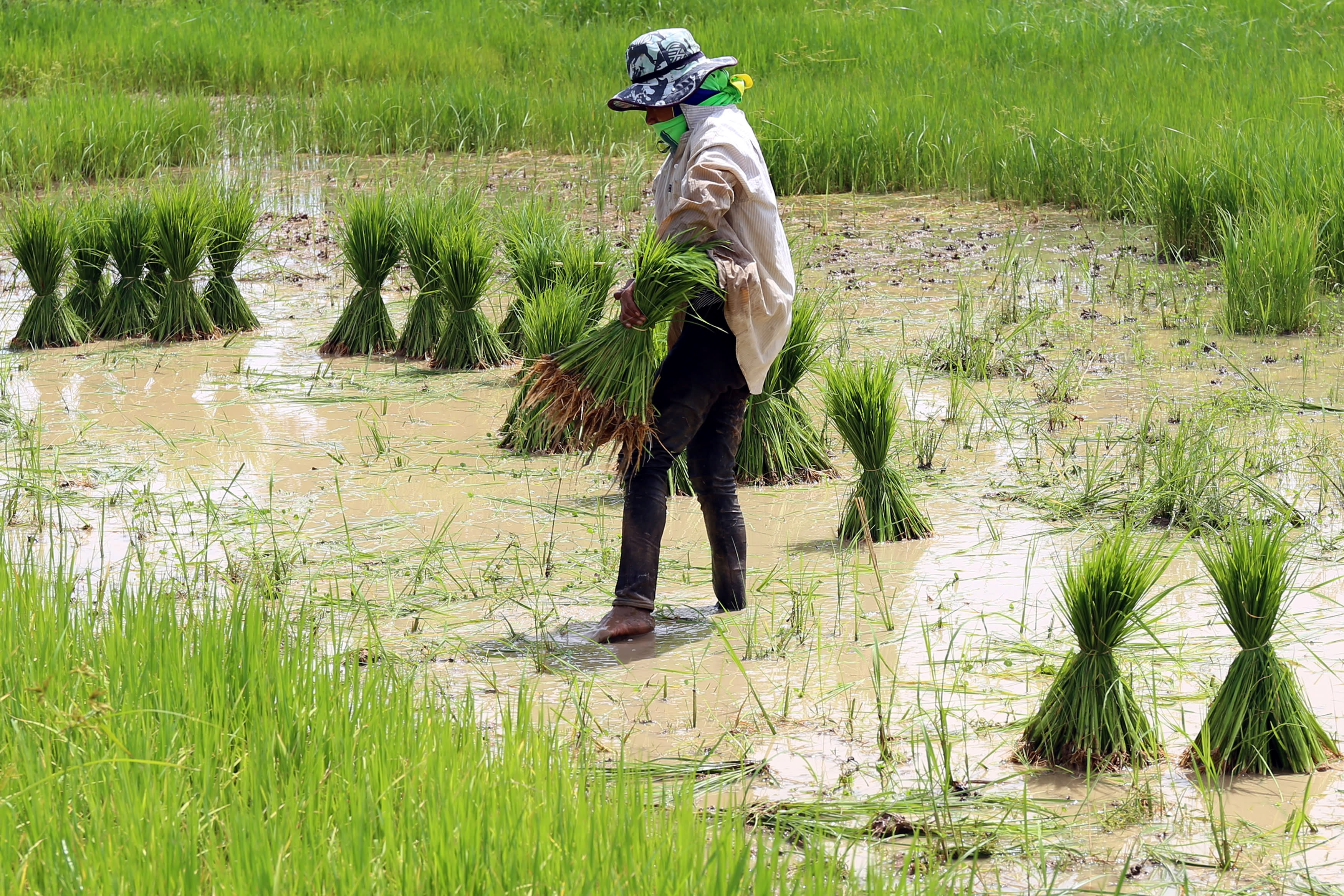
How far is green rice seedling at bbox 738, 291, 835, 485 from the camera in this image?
5.25 metres

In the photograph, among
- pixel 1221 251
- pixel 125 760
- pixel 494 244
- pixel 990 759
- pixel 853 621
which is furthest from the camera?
pixel 1221 251

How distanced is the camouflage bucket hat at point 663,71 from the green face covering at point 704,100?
1.8 inches

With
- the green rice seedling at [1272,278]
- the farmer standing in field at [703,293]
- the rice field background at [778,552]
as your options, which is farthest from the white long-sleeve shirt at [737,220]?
the green rice seedling at [1272,278]

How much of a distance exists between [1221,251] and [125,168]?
7.52m

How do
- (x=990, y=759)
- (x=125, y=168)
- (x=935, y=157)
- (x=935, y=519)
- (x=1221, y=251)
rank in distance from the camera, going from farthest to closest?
(x=125, y=168), (x=935, y=157), (x=1221, y=251), (x=935, y=519), (x=990, y=759)

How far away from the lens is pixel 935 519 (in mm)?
4840

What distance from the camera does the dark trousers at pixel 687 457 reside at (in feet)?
13.0

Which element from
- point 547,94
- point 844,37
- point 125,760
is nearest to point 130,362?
point 125,760

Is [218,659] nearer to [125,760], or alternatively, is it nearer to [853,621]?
[125,760]

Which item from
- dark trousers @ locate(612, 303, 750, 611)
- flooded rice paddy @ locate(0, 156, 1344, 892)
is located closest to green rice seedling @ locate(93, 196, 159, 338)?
flooded rice paddy @ locate(0, 156, 1344, 892)

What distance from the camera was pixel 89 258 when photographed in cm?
741

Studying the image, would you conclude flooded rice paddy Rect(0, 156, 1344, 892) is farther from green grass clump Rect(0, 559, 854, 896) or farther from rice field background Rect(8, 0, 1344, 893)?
green grass clump Rect(0, 559, 854, 896)

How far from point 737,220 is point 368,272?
3.54 meters

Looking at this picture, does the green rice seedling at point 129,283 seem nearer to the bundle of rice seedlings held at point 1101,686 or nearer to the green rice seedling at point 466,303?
the green rice seedling at point 466,303
